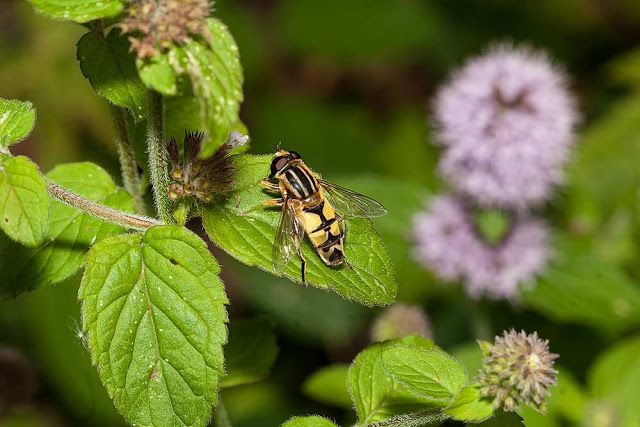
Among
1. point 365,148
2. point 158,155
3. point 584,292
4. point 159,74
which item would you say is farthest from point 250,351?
point 365,148

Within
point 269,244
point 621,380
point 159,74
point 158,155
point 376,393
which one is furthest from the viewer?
point 621,380

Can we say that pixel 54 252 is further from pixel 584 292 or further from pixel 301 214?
pixel 584 292

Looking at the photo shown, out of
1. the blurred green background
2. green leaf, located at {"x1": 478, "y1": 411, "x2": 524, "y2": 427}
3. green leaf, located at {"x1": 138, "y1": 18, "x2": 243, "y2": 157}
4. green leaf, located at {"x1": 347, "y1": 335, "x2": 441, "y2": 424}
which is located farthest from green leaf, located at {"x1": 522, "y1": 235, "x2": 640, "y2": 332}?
green leaf, located at {"x1": 138, "y1": 18, "x2": 243, "y2": 157}

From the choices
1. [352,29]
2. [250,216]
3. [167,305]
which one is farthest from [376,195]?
[352,29]

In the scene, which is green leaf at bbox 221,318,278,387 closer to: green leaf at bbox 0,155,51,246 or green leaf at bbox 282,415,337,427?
green leaf at bbox 282,415,337,427

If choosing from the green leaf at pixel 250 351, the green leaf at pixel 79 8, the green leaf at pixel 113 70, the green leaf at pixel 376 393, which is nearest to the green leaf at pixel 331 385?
the green leaf at pixel 250 351

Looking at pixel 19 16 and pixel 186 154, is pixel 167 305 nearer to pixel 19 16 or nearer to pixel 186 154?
pixel 186 154

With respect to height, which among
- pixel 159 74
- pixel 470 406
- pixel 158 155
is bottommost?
pixel 470 406
